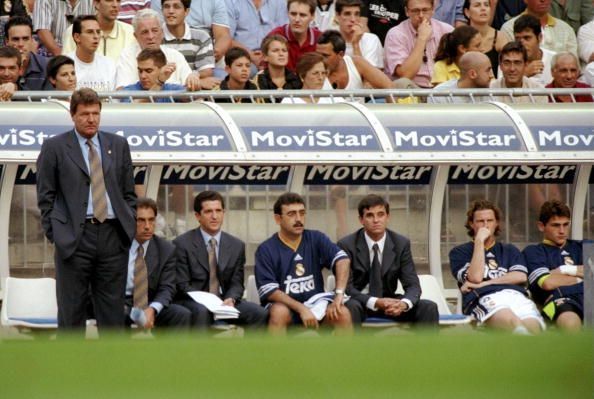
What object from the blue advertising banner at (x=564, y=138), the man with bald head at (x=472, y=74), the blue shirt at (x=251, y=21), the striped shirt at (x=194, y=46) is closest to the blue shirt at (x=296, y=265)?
the blue advertising banner at (x=564, y=138)

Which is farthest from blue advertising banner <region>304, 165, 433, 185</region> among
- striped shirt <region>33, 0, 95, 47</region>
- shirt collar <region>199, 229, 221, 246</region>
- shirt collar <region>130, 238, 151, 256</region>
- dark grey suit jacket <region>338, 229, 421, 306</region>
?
striped shirt <region>33, 0, 95, 47</region>

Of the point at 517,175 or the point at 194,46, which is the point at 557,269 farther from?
the point at 194,46

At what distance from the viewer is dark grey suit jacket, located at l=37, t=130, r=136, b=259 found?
8359 millimetres

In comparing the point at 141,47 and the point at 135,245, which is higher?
the point at 141,47

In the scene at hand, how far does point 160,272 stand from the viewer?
30.6ft

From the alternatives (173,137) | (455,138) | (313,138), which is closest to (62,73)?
(173,137)

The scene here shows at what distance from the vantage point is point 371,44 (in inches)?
482

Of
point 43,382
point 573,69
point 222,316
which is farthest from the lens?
point 573,69

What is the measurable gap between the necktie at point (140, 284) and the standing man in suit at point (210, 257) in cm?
28

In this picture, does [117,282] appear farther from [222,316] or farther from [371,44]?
[371,44]

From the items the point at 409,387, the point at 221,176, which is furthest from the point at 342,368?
the point at 221,176

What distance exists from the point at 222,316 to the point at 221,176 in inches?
61.5

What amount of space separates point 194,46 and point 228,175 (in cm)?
175

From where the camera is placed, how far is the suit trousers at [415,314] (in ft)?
31.0
